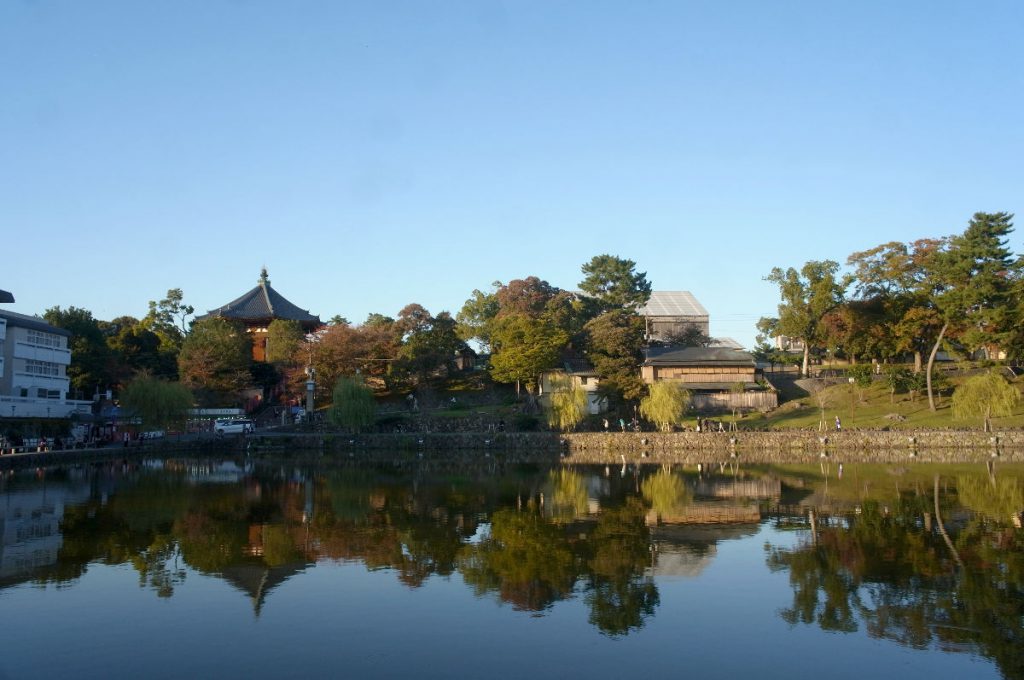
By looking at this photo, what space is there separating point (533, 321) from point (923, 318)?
2514cm

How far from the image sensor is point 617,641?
1050 centimetres

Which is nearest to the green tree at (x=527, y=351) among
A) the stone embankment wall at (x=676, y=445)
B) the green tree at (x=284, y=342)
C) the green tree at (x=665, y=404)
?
the stone embankment wall at (x=676, y=445)

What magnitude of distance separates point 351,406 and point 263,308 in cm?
2195

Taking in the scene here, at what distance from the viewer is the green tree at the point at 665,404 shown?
4553cm

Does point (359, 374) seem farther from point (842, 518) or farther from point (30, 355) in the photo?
point (842, 518)

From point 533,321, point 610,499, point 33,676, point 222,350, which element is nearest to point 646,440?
point 533,321

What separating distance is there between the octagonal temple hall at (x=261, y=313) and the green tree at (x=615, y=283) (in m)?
23.7

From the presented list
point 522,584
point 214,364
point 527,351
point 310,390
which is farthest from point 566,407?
point 522,584

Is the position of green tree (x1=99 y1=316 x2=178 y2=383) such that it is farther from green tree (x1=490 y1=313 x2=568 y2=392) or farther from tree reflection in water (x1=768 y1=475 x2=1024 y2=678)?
tree reflection in water (x1=768 y1=475 x2=1024 y2=678)

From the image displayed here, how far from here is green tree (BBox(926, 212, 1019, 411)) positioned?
4438cm

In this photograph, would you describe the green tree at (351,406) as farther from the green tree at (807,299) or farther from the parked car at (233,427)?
the green tree at (807,299)

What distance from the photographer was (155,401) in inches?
1758

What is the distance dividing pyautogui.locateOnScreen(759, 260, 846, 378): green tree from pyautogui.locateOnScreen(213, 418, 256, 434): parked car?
36743 mm

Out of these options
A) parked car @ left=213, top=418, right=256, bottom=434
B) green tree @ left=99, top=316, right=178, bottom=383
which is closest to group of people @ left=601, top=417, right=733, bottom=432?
parked car @ left=213, top=418, right=256, bottom=434
